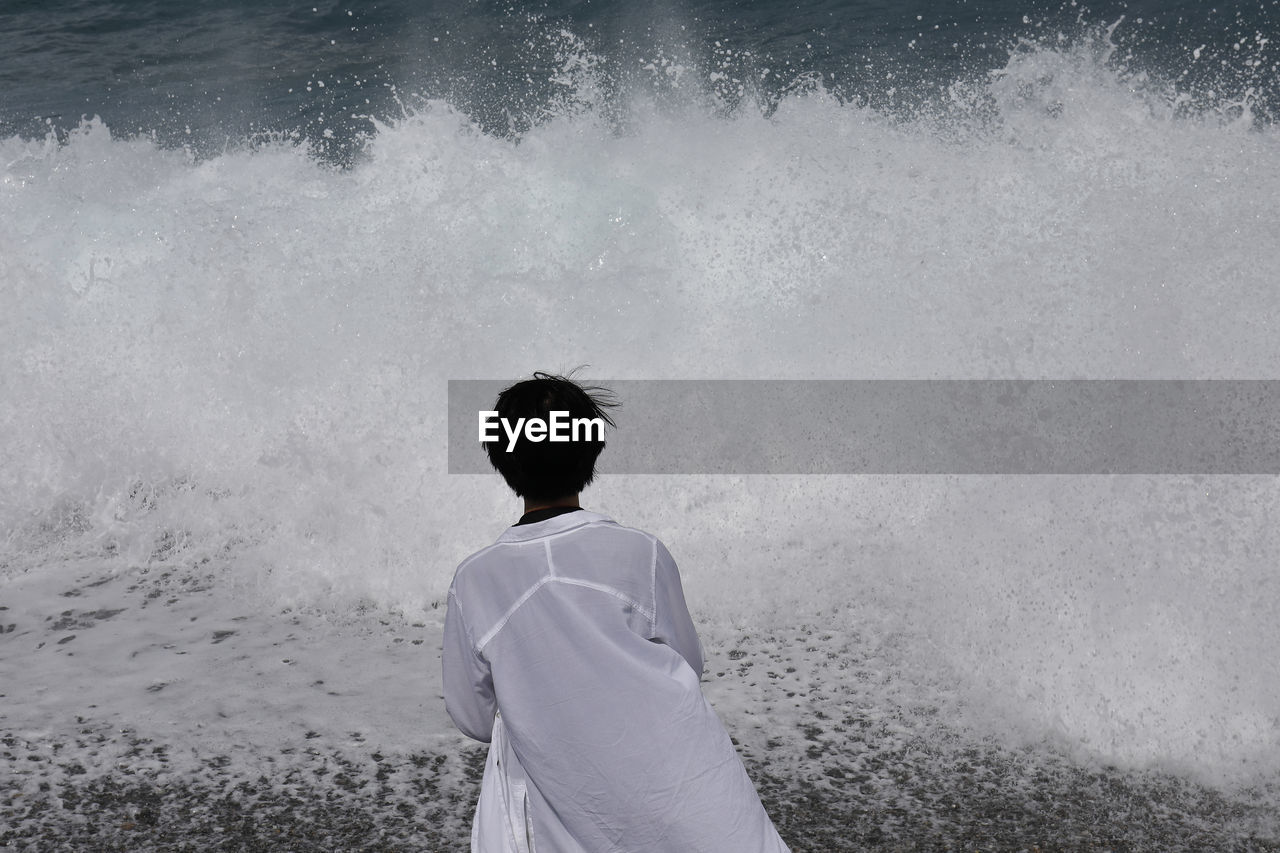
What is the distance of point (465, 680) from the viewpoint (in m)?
1.64

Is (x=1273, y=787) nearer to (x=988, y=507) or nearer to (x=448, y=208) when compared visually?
(x=988, y=507)

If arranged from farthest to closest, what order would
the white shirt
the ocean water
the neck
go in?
the ocean water < the neck < the white shirt

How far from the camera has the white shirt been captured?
1536 mm

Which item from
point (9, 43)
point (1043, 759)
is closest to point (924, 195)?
point (1043, 759)

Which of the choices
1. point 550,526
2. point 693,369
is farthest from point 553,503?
point 693,369

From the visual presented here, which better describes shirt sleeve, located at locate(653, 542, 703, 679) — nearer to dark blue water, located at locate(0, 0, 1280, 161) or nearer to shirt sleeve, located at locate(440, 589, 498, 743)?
shirt sleeve, located at locate(440, 589, 498, 743)
